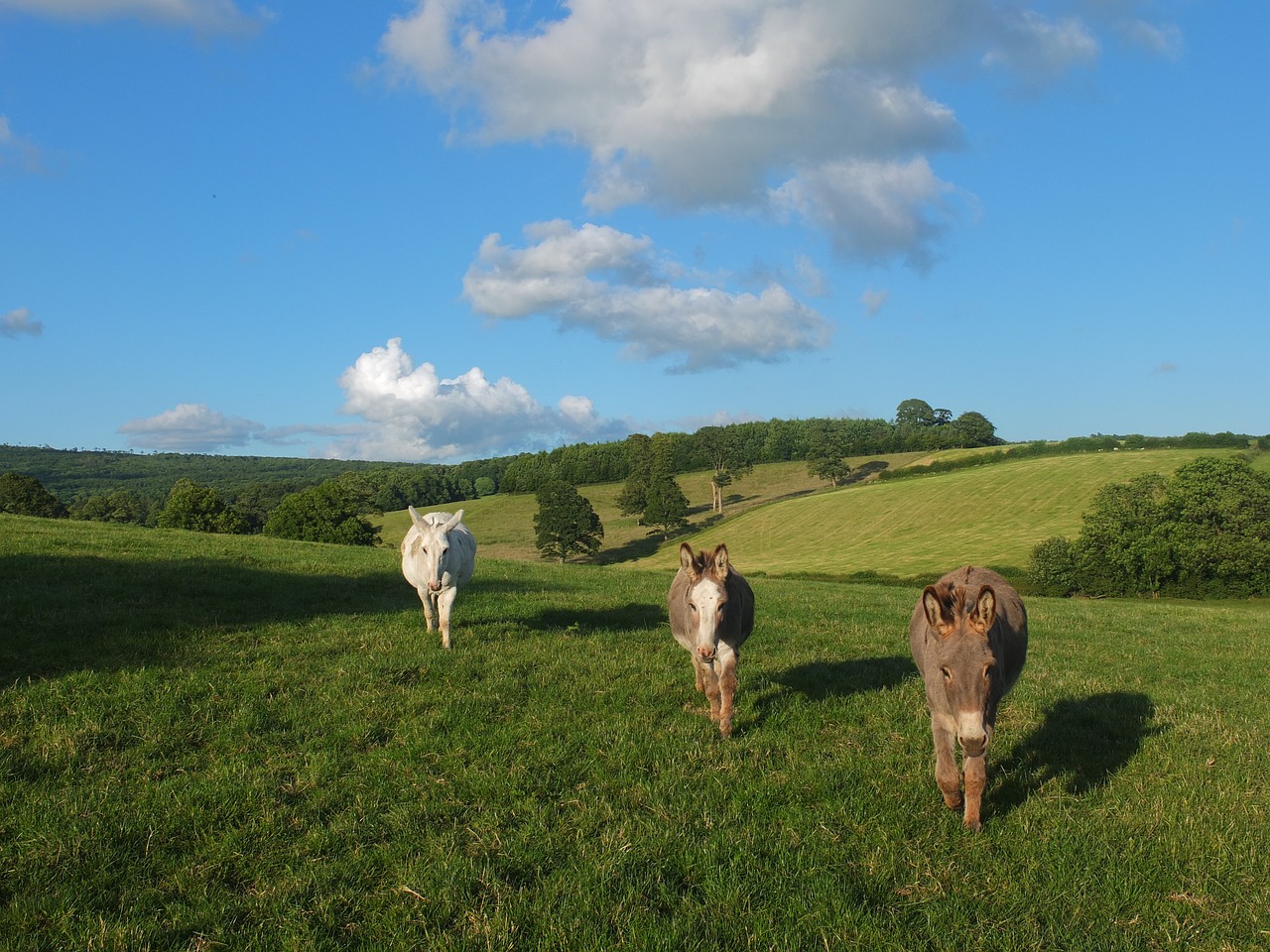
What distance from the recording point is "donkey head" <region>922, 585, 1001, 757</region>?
20.6ft

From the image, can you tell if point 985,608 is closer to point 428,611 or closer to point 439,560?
point 439,560

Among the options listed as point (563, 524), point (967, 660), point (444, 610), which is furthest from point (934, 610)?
point (563, 524)

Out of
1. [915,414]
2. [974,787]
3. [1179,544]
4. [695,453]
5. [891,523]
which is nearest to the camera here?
[974,787]

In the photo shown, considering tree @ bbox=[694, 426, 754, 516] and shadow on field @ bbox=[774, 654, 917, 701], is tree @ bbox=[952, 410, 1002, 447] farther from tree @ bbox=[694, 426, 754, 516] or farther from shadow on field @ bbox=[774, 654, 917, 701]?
shadow on field @ bbox=[774, 654, 917, 701]

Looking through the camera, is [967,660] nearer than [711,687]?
Yes

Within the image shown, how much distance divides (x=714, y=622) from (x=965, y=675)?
9.88 feet

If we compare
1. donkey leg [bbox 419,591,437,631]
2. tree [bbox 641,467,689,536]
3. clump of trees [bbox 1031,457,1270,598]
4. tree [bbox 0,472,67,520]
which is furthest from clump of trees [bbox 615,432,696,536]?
donkey leg [bbox 419,591,437,631]

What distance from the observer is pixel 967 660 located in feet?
21.0

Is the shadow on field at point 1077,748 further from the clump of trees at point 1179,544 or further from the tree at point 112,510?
the tree at point 112,510

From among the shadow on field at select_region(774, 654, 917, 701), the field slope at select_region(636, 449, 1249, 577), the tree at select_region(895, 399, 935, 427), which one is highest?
the tree at select_region(895, 399, 935, 427)

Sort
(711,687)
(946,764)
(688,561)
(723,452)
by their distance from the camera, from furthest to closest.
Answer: (723,452) → (711,687) → (688,561) → (946,764)

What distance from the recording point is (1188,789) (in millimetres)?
7828

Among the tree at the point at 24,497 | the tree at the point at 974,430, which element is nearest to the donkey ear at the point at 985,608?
the tree at the point at 24,497

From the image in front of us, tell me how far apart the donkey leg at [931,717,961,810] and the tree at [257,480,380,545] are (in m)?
60.5
